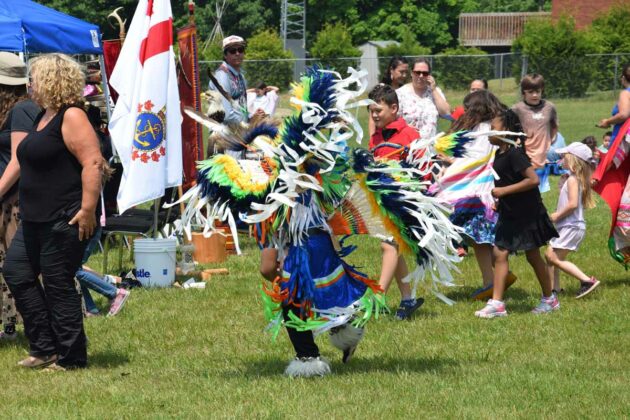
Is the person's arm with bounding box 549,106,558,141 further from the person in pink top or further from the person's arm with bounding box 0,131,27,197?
the person's arm with bounding box 0,131,27,197

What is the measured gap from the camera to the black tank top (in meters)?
5.62

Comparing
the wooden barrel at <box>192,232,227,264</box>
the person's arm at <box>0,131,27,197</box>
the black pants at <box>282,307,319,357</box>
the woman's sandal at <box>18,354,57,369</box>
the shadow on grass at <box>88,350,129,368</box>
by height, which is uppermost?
the person's arm at <box>0,131,27,197</box>

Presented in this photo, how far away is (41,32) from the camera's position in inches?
440

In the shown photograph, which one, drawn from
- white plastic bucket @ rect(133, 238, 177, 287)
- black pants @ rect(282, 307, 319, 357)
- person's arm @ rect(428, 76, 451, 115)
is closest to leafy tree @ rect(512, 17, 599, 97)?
person's arm @ rect(428, 76, 451, 115)

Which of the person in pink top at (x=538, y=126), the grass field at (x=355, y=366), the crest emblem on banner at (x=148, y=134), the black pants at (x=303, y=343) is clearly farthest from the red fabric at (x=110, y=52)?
the black pants at (x=303, y=343)

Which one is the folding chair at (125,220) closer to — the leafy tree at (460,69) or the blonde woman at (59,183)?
the blonde woman at (59,183)

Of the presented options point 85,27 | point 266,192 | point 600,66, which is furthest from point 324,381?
point 600,66

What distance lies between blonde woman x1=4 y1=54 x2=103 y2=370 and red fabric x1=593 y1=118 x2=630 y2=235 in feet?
15.3

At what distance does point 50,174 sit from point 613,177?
4948 millimetres

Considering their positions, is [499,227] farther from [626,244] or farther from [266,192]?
[266,192]

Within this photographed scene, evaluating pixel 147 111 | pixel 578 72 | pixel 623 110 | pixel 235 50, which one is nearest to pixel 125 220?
pixel 147 111

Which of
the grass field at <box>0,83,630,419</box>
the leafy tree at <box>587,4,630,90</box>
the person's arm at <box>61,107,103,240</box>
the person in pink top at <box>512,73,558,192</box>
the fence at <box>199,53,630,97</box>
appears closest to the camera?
the grass field at <box>0,83,630,419</box>

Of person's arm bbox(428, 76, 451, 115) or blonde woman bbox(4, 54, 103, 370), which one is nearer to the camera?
blonde woman bbox(4, 54, 103, 370)

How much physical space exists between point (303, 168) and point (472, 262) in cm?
468
